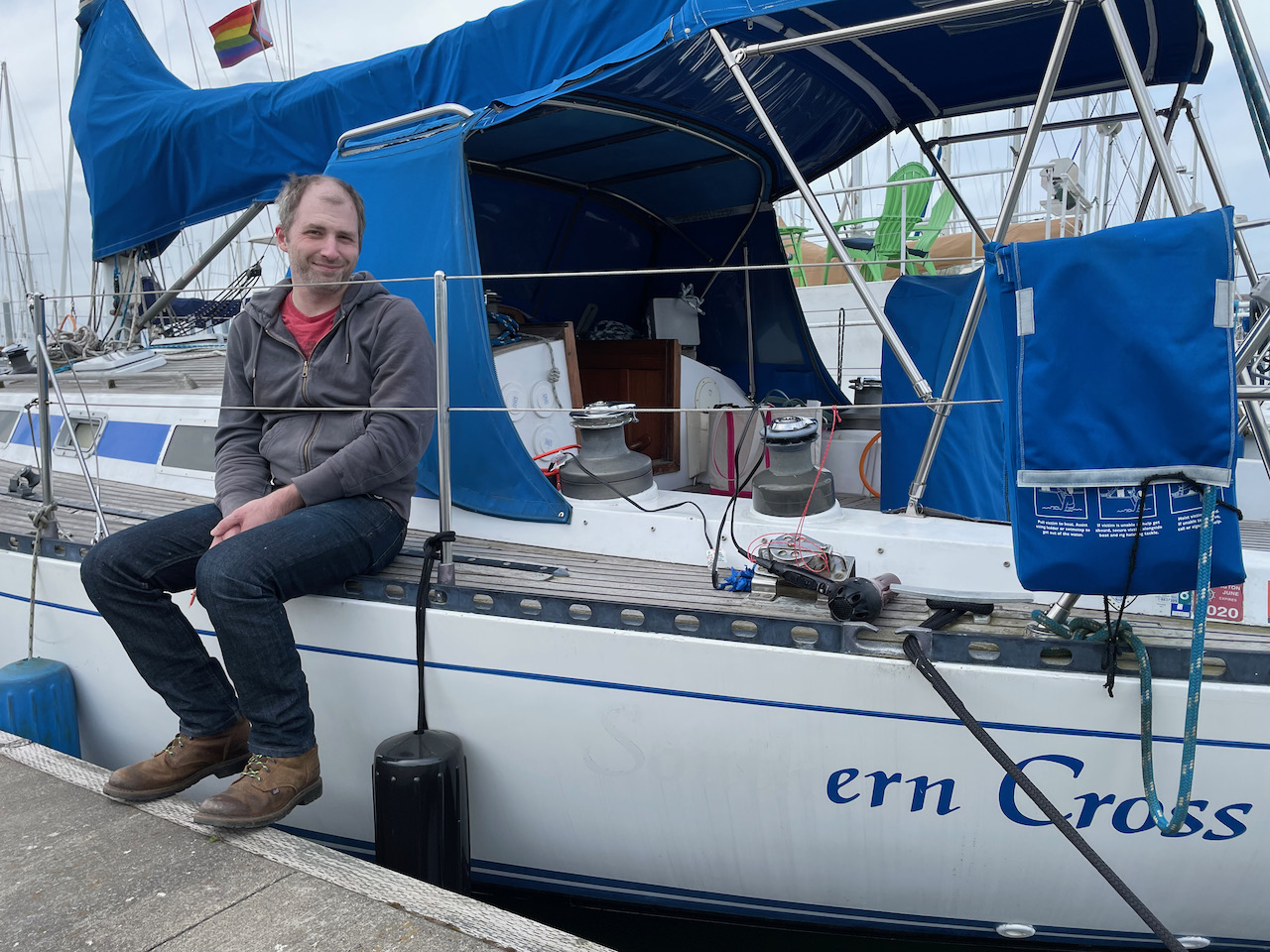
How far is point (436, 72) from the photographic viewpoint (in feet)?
11.7

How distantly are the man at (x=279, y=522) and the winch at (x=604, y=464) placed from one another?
0.61 metres

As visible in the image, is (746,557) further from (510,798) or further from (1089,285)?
(1089,285)

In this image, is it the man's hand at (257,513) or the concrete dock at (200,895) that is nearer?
the concrete dock at (200,895)

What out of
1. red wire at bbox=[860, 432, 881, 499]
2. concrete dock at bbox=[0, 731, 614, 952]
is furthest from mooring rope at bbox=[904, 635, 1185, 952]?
red wire at bbox=[860, 432, 881, 499]

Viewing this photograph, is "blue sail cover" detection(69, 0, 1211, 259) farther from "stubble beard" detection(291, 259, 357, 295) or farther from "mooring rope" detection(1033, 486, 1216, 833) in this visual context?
"mooring rope" detection(1033, 486, 1216, 833)

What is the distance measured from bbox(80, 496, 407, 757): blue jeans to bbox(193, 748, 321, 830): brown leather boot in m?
0.04

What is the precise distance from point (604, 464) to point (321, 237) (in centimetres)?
116

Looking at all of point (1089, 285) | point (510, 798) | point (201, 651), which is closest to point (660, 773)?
point (510, 798)

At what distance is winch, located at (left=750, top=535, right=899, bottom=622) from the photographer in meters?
2.20

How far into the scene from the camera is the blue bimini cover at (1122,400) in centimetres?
167

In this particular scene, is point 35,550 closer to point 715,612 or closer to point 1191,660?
point 715,612

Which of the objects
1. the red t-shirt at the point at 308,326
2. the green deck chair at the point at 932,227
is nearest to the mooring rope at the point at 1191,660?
the red t-shirt at the point at 308,326

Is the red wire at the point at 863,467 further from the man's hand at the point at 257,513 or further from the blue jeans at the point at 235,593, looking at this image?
the man's hand at the point at 257,513

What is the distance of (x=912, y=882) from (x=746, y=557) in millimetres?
980
